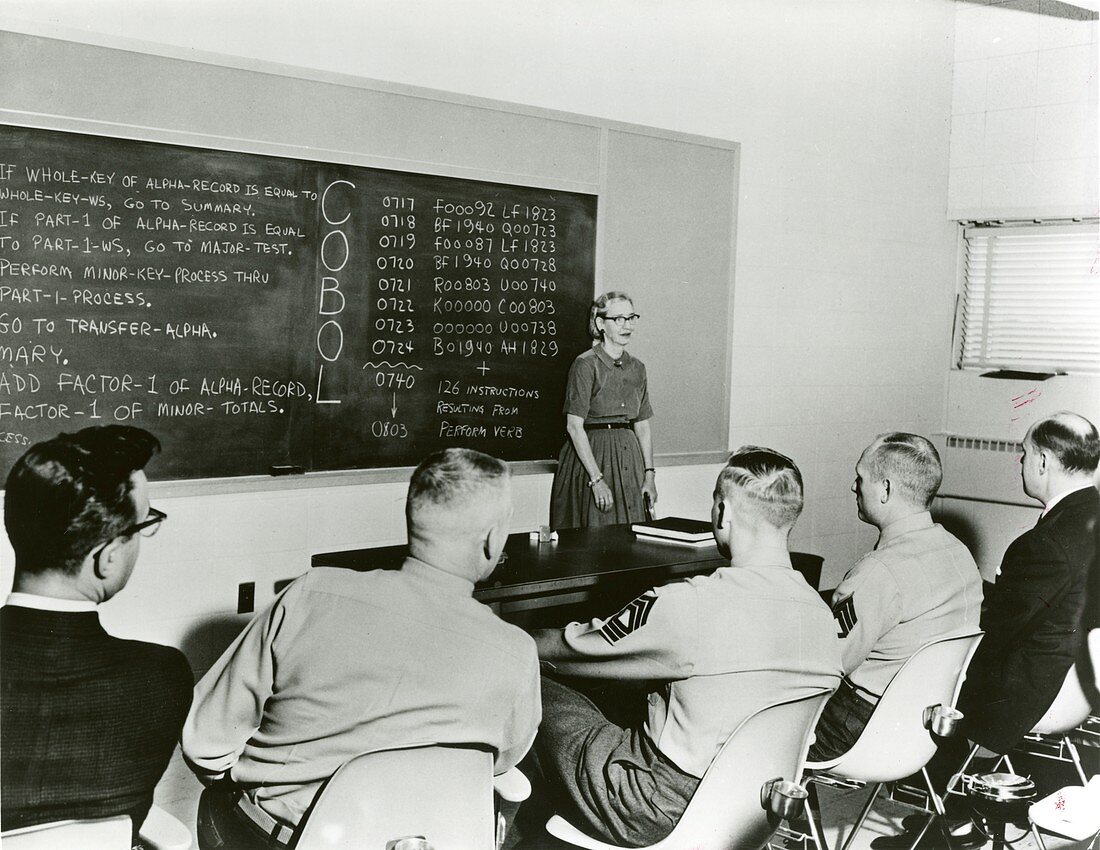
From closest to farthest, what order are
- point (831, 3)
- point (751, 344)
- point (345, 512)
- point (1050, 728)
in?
point (1050, 728)
point (345, 512)
point (751, 344)
point (831, 3)

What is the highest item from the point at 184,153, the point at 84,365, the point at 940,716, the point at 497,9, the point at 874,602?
the point at 497,9

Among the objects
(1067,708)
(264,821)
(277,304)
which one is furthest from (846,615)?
(277,304)

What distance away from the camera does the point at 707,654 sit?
6.59 ft

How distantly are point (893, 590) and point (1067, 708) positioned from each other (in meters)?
0.76

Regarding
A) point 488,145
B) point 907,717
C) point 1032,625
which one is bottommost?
point 907,717

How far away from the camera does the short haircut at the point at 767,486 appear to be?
2.22m

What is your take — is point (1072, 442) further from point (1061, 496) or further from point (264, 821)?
point (264, 821)

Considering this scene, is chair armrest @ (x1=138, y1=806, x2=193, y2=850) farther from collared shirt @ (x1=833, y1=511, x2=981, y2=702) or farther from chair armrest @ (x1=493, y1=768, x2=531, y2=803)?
collared shirt @ (x1=833, y1=511, x2=981, y2=702)

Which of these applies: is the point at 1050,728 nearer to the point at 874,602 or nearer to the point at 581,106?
the point at 874,602

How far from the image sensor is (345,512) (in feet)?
12.2

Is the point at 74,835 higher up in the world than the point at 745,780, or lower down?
higher up

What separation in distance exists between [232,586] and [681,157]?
2.76 m

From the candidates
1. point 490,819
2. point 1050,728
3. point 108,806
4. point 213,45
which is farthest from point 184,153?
point 1050,728

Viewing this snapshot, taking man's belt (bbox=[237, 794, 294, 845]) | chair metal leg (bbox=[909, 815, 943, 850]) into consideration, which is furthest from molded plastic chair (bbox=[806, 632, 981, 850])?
man's belt (bbox=[237, 794, 294, 845])
